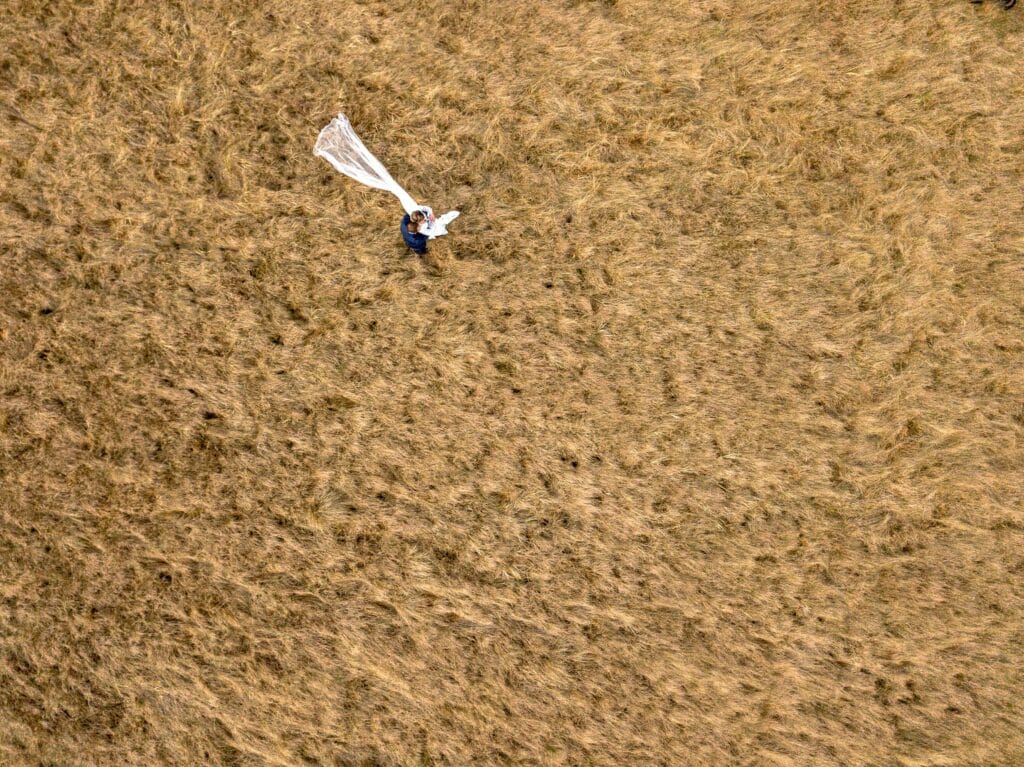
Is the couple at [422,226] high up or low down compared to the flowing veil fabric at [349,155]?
down

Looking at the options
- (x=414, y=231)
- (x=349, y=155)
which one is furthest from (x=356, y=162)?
(x=414, y=231)

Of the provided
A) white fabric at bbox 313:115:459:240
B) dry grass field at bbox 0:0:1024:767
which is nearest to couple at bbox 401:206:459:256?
white fabric at bbox 313:115:459:240

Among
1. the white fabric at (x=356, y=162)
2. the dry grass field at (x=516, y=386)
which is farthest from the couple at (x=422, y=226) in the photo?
the dry grass field at (x=516, y=386)

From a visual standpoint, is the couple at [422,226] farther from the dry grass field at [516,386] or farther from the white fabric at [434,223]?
the dry grass field at [516,386]

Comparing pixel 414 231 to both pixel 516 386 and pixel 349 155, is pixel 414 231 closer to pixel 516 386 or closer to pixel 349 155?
pixel 349 155

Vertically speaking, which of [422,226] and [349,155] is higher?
[349,155]

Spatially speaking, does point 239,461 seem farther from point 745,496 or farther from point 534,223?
point 745,496

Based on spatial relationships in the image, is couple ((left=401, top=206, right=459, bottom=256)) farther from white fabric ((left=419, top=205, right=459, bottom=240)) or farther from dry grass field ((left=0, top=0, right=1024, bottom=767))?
dry grass field ((left=0, top=0, right=1024, bottom=767))

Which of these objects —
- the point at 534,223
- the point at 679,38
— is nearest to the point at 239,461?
the point at 534,223
